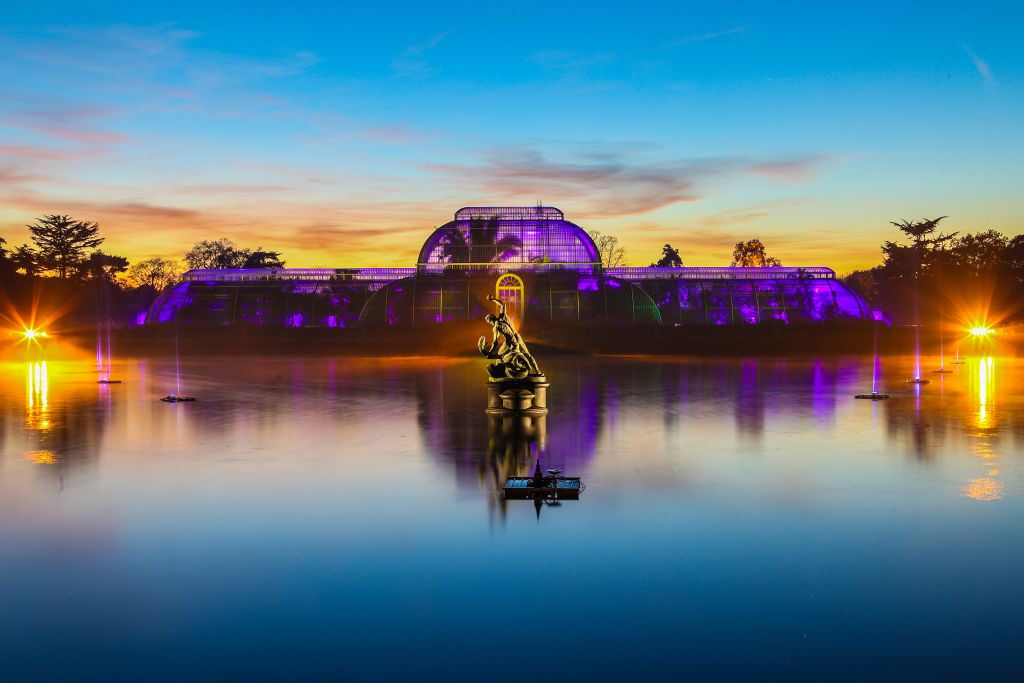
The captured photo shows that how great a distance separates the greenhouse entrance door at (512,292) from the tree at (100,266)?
4300 centimetres

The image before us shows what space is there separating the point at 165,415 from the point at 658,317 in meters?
60.9

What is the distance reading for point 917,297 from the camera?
92.2 metres

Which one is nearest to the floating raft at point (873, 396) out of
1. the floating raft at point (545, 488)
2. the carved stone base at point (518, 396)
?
the carved stone base at point (518, 396)

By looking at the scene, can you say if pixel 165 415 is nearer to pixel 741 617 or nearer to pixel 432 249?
pixel 741 617

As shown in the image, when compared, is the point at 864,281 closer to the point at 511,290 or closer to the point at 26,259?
the point at 511,290

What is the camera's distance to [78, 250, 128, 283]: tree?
99894 millimetres

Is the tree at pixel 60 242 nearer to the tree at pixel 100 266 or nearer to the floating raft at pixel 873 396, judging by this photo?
the tree at pixel 100 266

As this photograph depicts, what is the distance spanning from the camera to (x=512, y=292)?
84.4 metres

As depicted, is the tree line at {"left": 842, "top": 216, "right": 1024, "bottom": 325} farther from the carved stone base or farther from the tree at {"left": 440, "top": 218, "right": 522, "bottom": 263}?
the carved stone base

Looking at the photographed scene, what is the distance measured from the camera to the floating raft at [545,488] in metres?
14.8

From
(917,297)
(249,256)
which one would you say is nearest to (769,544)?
(917,297)

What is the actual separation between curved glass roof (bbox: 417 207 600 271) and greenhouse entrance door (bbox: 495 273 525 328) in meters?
3.10

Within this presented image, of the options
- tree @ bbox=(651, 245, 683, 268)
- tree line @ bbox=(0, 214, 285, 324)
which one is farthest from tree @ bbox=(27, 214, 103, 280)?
tree @ bbox=(651, 245, 683, 268)

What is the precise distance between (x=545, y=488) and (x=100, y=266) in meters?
95.8
